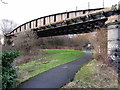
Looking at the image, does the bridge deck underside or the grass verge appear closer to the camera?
the grass verge

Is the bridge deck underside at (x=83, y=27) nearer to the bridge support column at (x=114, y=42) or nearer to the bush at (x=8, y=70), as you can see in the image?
the bridge support column at (x=114, y=42)

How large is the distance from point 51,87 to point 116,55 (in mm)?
5113

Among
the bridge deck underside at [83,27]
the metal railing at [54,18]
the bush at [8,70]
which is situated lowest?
the bush at [8,70]

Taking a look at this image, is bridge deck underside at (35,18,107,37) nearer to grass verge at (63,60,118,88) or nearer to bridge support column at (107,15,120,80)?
bridge support column at (107,15,120,80)

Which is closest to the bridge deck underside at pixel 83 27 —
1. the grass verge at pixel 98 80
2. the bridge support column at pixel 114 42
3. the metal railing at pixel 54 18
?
the metal railing at pixel 54 18

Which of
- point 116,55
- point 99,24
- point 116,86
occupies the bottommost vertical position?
point 116,86

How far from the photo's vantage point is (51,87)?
688cm

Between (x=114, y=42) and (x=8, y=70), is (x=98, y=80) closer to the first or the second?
(x=114, y=42)

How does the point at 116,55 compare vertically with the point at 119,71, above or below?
above

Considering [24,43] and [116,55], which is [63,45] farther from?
[116,55]

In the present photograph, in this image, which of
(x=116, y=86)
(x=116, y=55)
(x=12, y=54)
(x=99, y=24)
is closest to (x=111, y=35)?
(x=116, y=55)

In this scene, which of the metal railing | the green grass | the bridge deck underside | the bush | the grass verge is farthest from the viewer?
the metal railing

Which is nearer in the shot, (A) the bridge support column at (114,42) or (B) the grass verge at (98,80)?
(B) the grass verge at (98,80)

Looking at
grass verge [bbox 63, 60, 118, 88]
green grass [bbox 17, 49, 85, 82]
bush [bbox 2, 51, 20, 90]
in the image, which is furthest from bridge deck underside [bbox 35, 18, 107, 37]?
bush [bbox 2, 51, 20, 90]
